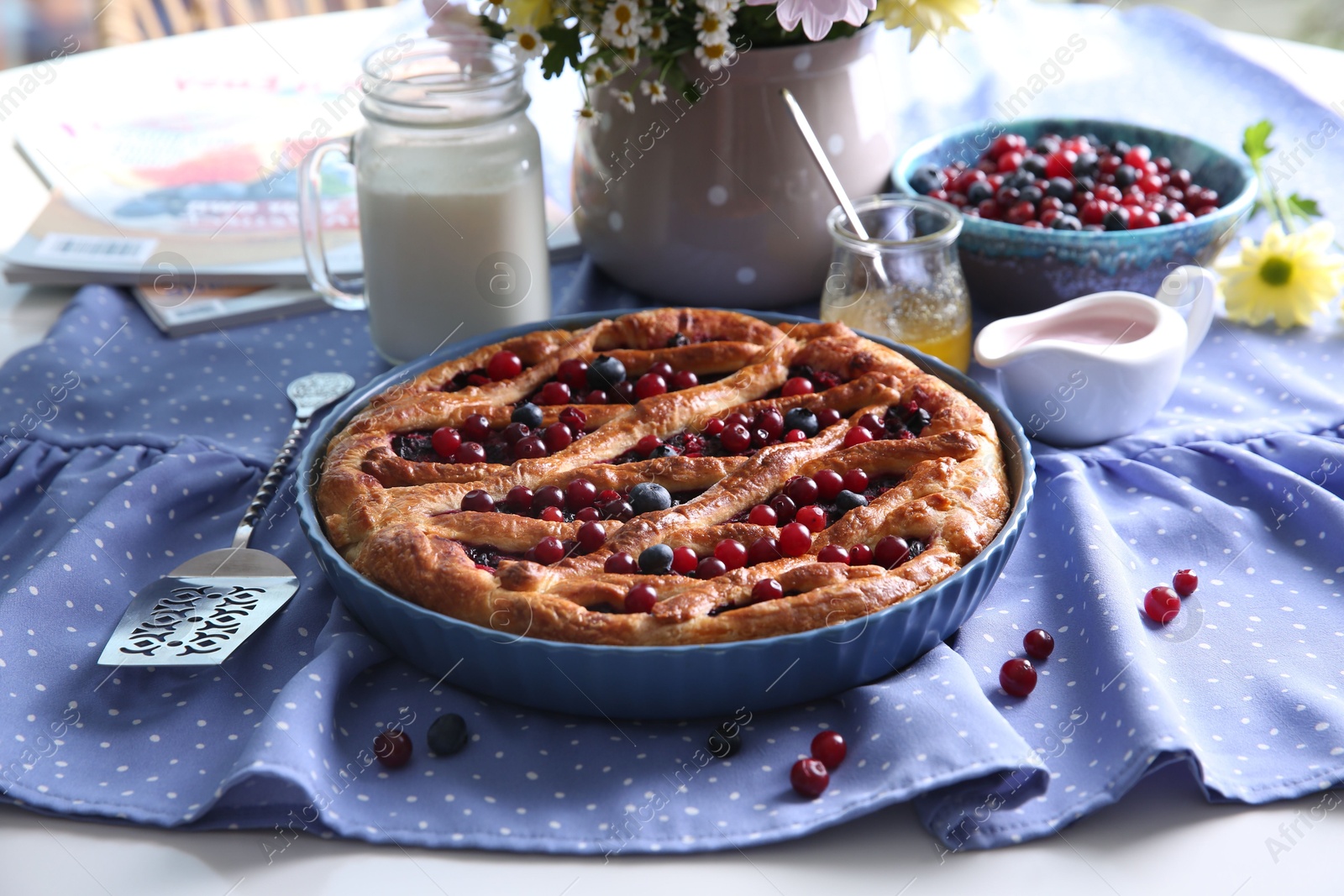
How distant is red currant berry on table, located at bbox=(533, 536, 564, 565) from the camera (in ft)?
3.90

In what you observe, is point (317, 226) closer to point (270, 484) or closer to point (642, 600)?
point (270, 484)

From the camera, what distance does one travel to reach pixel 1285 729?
1089 millimetres

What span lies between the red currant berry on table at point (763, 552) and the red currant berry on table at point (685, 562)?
59 millimetres

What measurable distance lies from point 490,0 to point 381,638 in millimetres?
881

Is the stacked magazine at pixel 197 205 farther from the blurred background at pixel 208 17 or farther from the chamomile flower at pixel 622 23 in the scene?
the blurred background at pixel 208 17

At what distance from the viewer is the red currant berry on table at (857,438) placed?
4.53ft

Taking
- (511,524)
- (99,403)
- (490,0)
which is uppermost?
(490,0)

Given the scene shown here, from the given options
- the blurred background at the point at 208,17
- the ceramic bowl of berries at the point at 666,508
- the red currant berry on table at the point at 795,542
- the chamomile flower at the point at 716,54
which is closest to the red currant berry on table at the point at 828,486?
the ceramic bowl of berries at the point at 666,508

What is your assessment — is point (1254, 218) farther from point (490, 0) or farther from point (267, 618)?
point (267, 618)

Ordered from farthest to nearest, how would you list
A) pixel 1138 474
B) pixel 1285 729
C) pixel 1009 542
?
pixel 1138 474, pixel 1009 542, pixel 1285 729

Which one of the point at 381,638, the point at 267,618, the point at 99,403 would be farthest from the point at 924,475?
the point at 99,403

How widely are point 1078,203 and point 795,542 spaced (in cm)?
91

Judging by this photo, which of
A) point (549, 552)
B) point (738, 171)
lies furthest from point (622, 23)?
point (549, 552)

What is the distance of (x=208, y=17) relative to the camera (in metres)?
3.27
